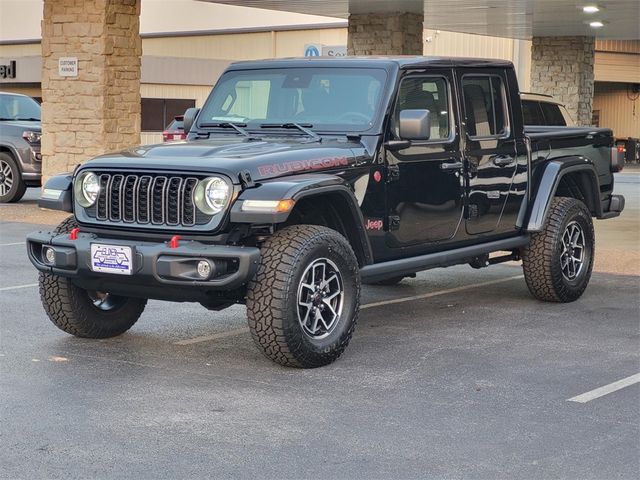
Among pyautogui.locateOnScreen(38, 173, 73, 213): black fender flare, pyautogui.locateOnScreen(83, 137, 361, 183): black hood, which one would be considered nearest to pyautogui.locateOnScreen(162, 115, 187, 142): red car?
pyautogui.locateOnScreen(38, 173, 73, 213): black fender flare

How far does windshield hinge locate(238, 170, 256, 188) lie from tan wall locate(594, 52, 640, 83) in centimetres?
3558

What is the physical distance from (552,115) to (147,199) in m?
9.32

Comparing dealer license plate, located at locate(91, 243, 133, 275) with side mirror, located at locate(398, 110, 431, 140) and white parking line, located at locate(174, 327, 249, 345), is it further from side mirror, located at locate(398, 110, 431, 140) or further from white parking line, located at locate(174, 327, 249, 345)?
side mirror, located at locate(398, 110, 431, 140)

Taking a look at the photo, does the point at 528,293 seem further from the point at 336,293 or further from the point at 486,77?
the point at 336,293

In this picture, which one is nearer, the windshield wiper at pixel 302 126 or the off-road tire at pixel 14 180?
the windshield wiper at pixel 302 126

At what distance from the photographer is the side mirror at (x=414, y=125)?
745cm

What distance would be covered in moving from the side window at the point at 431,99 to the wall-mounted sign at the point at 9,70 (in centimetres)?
3644

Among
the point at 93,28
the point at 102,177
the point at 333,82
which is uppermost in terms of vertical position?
the point at 93,28

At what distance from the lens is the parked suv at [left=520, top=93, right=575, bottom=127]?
47.9ft

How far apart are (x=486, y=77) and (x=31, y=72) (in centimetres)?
3534

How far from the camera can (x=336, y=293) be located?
705 centimetres

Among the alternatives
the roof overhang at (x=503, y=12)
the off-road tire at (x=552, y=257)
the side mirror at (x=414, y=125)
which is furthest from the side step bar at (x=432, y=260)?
the roof overhang at (x=503, y=12)

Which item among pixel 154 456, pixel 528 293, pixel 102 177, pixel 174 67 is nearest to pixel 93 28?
pixel 528 293

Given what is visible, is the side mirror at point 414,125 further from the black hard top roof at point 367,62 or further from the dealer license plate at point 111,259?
the dealer license plate at point 111,259
